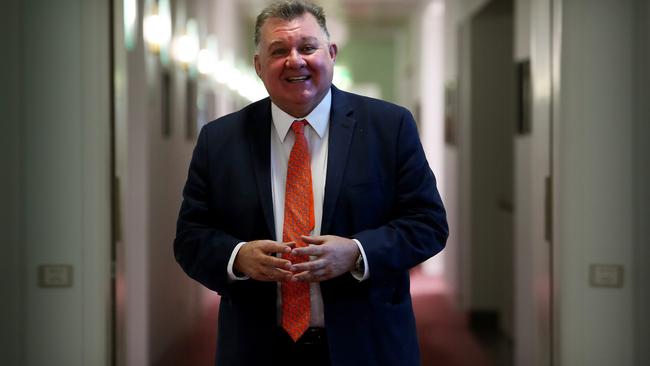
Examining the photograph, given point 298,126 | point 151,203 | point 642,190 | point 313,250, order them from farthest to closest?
point 151,203, point 642,190, point 298,126, point 313,250

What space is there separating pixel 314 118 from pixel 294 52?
19cm

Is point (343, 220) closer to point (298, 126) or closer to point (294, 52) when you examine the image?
point (298, 126)

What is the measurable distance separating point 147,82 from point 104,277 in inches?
51.7

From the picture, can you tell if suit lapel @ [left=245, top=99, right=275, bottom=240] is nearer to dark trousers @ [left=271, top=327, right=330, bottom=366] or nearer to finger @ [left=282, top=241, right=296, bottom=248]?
finger @ [left=282, top=241, right=296, bottom=248]

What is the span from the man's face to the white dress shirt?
0.26ft

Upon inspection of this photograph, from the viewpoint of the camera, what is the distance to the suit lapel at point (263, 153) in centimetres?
181

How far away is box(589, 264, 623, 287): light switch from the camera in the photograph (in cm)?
290

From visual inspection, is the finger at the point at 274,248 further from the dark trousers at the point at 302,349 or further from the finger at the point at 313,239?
the dark trousers at the point at 302,349

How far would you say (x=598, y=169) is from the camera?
2896 millimetres

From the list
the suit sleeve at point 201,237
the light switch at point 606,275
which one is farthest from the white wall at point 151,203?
the light switch at point 606,275

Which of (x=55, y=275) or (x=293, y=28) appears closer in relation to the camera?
(x=293, y=28)

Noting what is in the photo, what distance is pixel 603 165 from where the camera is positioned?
2.89 m

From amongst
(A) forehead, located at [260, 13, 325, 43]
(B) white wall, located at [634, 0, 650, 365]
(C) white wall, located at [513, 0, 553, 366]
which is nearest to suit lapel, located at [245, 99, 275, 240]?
(A) forehead, located at [260, 13, 325, 43]

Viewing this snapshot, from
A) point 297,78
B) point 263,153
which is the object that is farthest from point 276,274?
point 297,78
